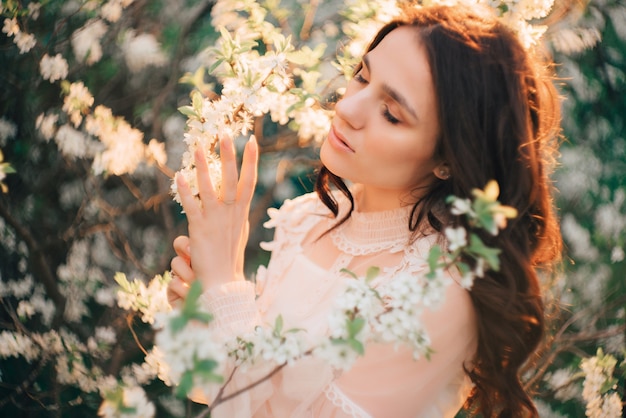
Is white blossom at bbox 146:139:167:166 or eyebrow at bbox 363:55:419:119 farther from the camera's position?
white blossom at bbox 146:139:167:166

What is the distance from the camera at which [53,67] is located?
2.00 m

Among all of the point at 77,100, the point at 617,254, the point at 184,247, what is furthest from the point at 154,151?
the point at 617,254

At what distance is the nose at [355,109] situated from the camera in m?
1.21

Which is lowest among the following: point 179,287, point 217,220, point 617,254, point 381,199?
point 617,254

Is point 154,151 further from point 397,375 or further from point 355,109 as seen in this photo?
point 397,375

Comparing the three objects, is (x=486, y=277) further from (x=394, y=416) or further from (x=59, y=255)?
(x=59, y=255)

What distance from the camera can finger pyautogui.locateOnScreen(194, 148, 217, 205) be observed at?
1096mm

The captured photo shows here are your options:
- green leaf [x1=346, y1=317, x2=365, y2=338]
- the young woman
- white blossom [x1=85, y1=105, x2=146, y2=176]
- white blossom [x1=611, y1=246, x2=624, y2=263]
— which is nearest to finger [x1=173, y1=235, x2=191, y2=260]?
the young woman

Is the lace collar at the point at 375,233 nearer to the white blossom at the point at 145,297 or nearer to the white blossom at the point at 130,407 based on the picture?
the white blossom at the point at 145,297

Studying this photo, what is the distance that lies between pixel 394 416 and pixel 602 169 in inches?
66.8

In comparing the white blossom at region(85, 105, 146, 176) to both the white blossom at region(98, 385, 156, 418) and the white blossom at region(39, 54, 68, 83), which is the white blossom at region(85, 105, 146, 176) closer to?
the white blossom at region(39, 54, 68, 83)

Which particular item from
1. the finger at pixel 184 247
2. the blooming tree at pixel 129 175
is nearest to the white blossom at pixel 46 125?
the blooming tree at pixel 129 175

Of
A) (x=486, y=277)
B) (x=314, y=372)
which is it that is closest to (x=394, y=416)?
(x=314, y=372)

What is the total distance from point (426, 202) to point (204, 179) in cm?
49
